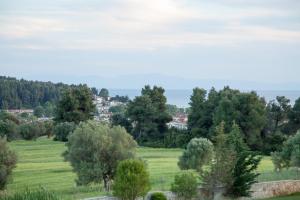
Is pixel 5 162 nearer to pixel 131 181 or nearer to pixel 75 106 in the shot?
pixel 131 181

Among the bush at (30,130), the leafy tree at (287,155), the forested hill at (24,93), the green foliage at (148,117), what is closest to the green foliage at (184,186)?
the leafy tree at (287,155)

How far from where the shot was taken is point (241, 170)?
31.2 meters

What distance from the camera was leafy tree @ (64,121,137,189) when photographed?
1182 inches

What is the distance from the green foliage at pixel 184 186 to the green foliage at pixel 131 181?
6.06 feet

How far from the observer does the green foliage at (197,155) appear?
3769cm

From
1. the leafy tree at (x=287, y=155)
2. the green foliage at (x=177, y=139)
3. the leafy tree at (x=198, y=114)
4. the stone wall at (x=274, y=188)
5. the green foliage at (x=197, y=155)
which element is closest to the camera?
the stone wall at (x=274, y=188)

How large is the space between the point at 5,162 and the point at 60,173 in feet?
32.4

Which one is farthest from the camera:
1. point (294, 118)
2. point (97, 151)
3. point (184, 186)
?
point (294, 118)

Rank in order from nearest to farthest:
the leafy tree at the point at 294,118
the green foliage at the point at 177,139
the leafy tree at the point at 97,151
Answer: the leafy tree at the point at 97,151 → the leafy tree at the point at 294,118 → the green foliage at the point at 177,139

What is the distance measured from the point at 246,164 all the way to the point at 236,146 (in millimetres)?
1504

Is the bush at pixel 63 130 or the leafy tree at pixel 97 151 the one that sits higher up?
the leafy tree at pixel 97 151

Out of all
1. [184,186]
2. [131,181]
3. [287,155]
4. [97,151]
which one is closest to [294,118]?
[287,155]

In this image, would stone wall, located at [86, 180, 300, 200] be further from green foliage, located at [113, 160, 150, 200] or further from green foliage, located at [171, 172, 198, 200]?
green foliage, located at [113, 160, 150, 200]

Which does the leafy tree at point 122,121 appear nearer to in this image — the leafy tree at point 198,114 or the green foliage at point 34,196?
the leafy tree at point 198,114
